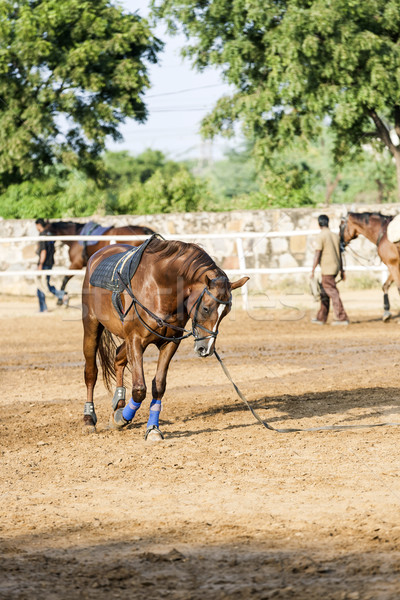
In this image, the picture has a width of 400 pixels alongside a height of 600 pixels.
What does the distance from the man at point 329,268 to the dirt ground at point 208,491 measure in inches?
211

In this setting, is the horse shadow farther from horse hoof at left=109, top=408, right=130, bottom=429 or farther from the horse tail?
the horse tail

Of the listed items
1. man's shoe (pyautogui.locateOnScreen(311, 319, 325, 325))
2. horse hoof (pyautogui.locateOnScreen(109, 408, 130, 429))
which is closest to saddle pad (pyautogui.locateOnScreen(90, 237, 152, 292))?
horse hoof (pyautogui.locateOnScreen(109, 408, 130, 429))

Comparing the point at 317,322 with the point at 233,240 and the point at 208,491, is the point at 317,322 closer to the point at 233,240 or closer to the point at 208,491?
the point at 233,240

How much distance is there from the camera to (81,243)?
20.2 metres

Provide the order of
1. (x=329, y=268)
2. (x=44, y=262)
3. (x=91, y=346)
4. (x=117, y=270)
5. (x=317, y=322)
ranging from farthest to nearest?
(x=44, y=262)
(x=317, y=322)
(x=329, y=268)
(x=91, y=346)
(x=117, y=270)

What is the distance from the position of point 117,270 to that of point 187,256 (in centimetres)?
89

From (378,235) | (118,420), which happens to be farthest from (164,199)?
(118,420)

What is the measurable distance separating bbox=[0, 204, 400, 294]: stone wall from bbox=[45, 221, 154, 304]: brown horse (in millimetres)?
2890

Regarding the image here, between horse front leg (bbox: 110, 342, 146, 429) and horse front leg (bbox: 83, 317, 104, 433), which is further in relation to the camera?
horse front leg (bbox: 83, 317, 104, 433)

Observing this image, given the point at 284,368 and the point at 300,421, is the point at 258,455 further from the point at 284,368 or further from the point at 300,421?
the point at 284,368

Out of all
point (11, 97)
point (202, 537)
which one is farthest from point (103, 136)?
point (202, 537)

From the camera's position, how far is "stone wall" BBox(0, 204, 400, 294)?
23172mm

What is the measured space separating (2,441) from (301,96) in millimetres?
18762

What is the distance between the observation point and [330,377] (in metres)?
10.6
